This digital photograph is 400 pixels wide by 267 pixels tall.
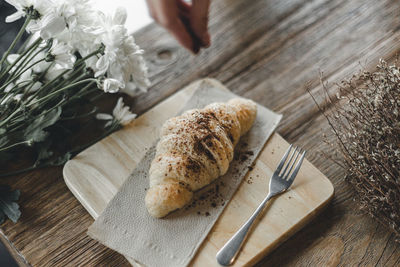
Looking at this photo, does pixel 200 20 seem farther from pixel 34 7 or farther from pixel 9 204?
pixel 9 204

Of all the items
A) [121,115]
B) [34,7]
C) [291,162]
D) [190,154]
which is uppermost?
[34,7]

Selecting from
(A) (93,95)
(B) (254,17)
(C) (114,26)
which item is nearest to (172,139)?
(C) (114,26)

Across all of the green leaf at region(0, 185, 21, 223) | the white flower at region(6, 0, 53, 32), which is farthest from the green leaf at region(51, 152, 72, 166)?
the white flower at region(6, 0, 53, 32)

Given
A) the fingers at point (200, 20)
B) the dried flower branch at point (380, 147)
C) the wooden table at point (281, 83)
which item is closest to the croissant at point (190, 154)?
the wooden table at point (281, 83)

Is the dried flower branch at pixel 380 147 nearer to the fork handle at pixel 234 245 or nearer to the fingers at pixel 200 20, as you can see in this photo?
the fork handle at pixel 234 245

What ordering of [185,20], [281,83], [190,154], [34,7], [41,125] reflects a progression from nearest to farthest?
1. [34,7]
2. [190,154]
3. [41,125]
4. [281,83]
5. [185,20]

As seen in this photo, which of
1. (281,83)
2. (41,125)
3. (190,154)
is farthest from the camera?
(281,83)

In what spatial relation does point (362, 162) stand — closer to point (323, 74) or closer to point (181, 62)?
point (323, 74)

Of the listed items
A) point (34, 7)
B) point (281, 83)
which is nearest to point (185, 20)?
point (281, 83)
